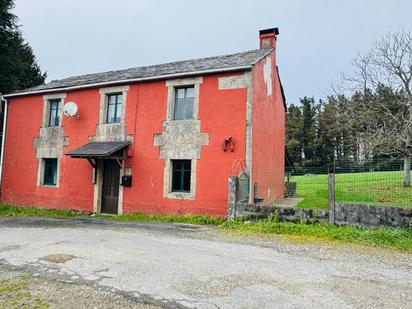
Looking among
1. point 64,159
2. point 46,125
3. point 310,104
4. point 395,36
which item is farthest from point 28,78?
point 310,104

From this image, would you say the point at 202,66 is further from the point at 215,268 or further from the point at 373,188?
the point at 215,268

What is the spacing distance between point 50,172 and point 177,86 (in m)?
7.76

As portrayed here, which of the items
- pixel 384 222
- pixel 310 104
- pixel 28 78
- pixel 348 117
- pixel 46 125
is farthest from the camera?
pixel 310 104

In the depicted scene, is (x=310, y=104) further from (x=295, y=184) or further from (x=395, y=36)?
(x=295, y=184)

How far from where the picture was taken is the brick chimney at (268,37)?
15.8 meters

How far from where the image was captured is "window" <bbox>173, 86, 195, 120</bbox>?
12.6 meters

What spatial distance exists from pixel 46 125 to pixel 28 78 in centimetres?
1646

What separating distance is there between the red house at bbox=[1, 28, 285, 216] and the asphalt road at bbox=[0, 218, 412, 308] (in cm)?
373

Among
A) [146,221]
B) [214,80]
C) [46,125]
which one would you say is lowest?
[146,221]

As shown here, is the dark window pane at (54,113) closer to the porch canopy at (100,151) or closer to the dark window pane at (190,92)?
the porch canopy at (100,151)

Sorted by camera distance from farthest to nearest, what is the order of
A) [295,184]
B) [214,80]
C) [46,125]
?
[295,184] < [46,125] < [214,80]

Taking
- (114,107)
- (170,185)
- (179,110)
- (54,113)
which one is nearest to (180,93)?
(179,110)

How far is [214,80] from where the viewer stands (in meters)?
12.0

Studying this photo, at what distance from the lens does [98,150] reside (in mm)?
12359
